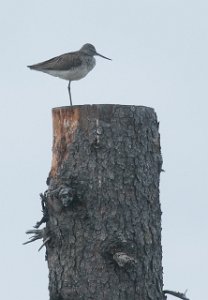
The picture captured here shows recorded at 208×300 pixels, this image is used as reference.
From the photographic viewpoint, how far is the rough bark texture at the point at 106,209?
28.4 feet

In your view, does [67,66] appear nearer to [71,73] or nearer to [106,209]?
[71,73]

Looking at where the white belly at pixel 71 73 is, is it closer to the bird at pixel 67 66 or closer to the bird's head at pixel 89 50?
the bird at pixel 67 66

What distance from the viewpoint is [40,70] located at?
57.9 ft

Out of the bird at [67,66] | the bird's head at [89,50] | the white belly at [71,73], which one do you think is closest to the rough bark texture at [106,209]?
the bird at [67,66]

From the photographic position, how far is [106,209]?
8719 mm

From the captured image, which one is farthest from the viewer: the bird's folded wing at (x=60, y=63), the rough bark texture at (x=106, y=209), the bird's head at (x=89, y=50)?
the bird's head at (x=89, y=50)

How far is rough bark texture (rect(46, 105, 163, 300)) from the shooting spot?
8648 millimetres

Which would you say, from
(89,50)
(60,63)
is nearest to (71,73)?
(60,63)

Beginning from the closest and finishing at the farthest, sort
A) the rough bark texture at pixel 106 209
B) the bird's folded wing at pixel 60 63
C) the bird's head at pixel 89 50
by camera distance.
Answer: the rough bark texture at pixel 106 209 < the bird's folded wing at pixel 60 63 < the bird's head at pixel 89 50

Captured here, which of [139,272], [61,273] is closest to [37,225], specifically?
[61,273]

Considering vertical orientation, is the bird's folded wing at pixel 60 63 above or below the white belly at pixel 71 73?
above

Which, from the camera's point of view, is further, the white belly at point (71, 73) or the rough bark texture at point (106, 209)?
the white belly at point (71, 73)

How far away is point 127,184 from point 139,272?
877 mm

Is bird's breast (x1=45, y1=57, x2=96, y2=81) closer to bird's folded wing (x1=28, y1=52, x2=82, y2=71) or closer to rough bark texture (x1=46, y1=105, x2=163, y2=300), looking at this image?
bird's folded wing (x1=28, y1=52, x2=82, y2=71)
